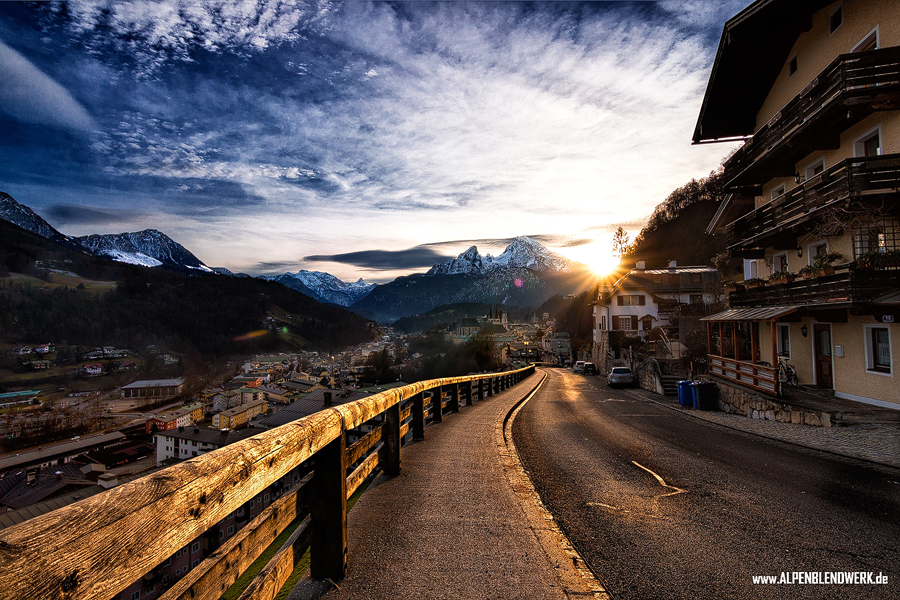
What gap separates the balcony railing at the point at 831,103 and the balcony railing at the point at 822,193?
166 cm

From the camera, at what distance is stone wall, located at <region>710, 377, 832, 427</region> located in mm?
12310

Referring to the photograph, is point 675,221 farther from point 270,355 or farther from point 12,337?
point 12,337

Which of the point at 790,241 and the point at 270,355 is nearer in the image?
the point at 790,241

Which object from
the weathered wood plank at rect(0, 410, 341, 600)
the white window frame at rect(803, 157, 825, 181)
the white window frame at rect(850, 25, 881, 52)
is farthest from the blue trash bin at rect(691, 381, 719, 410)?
the weathered wood plank at rect(0, 410, 341, 600)

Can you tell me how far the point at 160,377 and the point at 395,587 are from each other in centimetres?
9030

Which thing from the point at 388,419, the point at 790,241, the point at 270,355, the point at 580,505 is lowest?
the point at 270,355

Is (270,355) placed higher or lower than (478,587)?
lower

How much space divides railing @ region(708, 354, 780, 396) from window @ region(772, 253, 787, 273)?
5190 mm

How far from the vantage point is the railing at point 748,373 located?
15.2 m

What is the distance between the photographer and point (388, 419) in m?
5.42

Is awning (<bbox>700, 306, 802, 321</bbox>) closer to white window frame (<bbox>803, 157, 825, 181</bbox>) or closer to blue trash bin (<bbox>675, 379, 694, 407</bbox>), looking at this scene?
blue trash bin (<bbox>675, 379, 694, 407</bbox>)

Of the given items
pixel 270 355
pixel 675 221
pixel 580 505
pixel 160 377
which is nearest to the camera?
pixel 580 505

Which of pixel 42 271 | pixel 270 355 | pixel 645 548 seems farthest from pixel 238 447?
pixel 42 271

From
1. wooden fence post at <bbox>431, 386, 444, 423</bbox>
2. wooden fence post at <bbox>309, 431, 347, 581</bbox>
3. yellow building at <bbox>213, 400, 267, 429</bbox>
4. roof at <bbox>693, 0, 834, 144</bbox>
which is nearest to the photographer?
wooden fence post at <bbox>309, 431, 347, 581</bbox>
